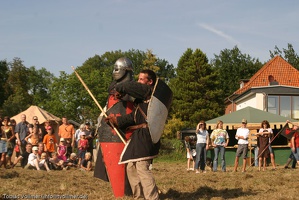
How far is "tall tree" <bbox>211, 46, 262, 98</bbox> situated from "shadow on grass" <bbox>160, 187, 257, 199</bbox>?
58542 millimetres

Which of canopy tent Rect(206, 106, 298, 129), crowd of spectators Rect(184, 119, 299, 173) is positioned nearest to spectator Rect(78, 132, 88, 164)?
crowd of spectators Rect(184, 119, 299, 173)

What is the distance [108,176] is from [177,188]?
6.05 ft

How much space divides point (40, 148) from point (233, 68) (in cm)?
5451

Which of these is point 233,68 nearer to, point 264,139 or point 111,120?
point 264,139

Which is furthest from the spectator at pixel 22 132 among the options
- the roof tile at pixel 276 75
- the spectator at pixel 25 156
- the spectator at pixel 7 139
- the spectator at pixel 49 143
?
the roof tile at pixel 276 75

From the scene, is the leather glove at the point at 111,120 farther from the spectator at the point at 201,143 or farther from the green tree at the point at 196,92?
the green tree at the point at 196,92

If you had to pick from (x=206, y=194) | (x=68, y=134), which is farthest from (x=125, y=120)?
(x=68, y=134)

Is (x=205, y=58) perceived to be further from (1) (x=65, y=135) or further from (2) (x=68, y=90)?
(1) (x=65, y=135)

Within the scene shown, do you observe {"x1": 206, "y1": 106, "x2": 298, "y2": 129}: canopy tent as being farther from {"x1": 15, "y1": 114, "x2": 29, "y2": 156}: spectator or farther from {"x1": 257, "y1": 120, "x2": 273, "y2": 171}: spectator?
{"x1": 15, "y1": 114, "x2": 29, "y2": 156}: spectator

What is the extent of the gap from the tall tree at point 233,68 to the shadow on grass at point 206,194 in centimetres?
5854

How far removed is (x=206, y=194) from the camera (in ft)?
28.1

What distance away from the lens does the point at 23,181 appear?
10.2 metres

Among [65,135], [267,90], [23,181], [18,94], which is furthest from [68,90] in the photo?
[23,181]

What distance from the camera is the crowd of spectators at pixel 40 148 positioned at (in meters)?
15.9
